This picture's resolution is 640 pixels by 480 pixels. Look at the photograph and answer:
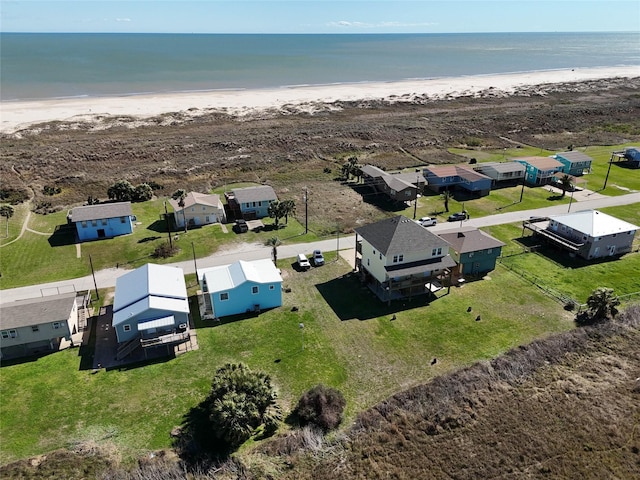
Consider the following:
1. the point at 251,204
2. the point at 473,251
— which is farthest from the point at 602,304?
the point at 251,204

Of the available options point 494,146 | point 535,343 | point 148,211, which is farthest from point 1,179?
point 494,146

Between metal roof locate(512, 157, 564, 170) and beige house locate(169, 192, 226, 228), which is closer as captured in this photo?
beige house locate(169, 192, 226, 228)

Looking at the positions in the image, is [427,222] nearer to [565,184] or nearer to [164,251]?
[565,184]

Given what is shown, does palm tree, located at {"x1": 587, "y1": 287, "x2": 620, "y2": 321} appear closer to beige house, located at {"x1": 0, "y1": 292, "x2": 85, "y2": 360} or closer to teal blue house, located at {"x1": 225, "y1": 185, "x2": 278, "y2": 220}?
teal blue house, located at {"x1": 225, "y1": 185, "x2": 278, "y2": 220}

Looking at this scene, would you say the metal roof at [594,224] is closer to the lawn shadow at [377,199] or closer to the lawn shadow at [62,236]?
the lawn shadow at [377,199]

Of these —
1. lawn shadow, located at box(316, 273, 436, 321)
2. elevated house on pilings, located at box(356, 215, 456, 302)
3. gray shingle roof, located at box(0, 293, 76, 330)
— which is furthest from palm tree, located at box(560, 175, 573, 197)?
→ gray shingle roof, located at box(0, 293, 76, 330)

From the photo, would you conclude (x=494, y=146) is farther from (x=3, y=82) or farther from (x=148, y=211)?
(x=3, y=82)
